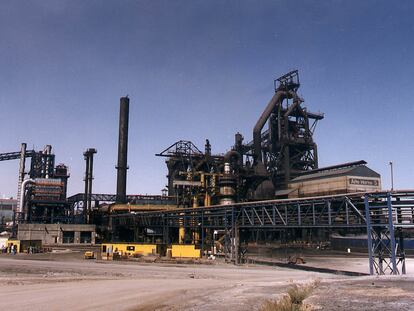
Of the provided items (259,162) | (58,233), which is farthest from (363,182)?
(58,233)

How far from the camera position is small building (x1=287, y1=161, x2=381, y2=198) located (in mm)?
73625

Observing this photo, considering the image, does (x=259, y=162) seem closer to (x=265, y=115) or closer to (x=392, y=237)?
(x=265, y=115)

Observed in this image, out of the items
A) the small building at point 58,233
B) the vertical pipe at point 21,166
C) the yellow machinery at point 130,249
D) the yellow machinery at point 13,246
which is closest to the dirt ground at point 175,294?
the yellow machinery at point 130,249

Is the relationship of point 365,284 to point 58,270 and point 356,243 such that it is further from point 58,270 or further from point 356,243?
point 356,243

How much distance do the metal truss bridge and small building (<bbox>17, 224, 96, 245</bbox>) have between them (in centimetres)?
2746

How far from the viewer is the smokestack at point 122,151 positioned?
88.7 meters

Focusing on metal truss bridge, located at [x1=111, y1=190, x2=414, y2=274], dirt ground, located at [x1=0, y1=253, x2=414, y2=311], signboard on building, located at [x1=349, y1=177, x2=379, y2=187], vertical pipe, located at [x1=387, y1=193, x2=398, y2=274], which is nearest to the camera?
dirt ground, located at [x1=0, y1=253, x2=414, y2=311]

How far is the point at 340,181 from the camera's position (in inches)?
2923

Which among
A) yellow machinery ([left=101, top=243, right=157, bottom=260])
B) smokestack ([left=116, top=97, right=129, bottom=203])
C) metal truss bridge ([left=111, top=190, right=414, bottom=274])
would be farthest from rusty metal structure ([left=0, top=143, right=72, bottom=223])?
yellow machinery ([left=101, top=243, right=157, bottom=260])

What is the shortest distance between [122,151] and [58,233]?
847 inches

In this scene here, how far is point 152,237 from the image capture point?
82625mm

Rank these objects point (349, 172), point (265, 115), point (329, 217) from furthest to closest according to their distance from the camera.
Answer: point (265, 115) → point (349, 172) → point (329, 217)

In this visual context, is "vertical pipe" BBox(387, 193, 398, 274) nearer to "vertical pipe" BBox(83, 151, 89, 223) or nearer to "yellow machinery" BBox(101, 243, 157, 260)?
"yellow machinery" BBox(101, 243, 157, 260)

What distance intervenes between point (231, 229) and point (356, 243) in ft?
130
